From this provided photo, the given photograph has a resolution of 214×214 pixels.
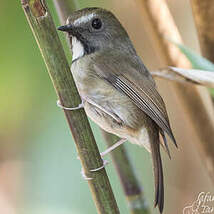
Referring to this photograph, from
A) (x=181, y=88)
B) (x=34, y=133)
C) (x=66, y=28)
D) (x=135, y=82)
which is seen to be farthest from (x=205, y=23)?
(x=34, y=133)

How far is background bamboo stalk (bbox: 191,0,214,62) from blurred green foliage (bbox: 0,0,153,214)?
0.91 meters

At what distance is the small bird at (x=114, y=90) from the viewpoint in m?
2.32

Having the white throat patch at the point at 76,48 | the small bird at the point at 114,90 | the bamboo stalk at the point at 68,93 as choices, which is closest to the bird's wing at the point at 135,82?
the small bird at the point at 114,90

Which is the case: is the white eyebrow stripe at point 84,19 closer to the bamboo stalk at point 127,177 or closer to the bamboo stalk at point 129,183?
the bamboo stalk at point 127,177

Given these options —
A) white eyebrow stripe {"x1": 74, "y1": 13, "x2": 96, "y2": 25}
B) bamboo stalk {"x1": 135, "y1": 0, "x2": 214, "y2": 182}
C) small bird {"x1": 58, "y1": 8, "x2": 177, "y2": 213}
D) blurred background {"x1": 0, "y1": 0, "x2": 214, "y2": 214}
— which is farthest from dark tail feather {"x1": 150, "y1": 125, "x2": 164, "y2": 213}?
white eyebrow stripe {"x1": 74, "y1": 13, "x2": 96, "y2": 25}

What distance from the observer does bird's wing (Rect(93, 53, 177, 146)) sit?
2.27 metres

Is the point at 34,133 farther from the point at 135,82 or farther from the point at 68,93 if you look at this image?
the point at 68,93

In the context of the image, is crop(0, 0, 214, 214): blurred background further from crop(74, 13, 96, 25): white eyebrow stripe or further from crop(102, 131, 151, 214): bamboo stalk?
crop(102, 131, 151, 214): bamboo stalk

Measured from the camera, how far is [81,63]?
2.50 meters

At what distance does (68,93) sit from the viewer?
62.9 inches

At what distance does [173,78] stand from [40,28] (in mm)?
632

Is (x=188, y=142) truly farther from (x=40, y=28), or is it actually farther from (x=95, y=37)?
(x=40, y=28)

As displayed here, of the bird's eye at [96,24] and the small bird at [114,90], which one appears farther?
the bird's eye at [96,24]

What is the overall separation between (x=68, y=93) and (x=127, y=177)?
1.96ft
